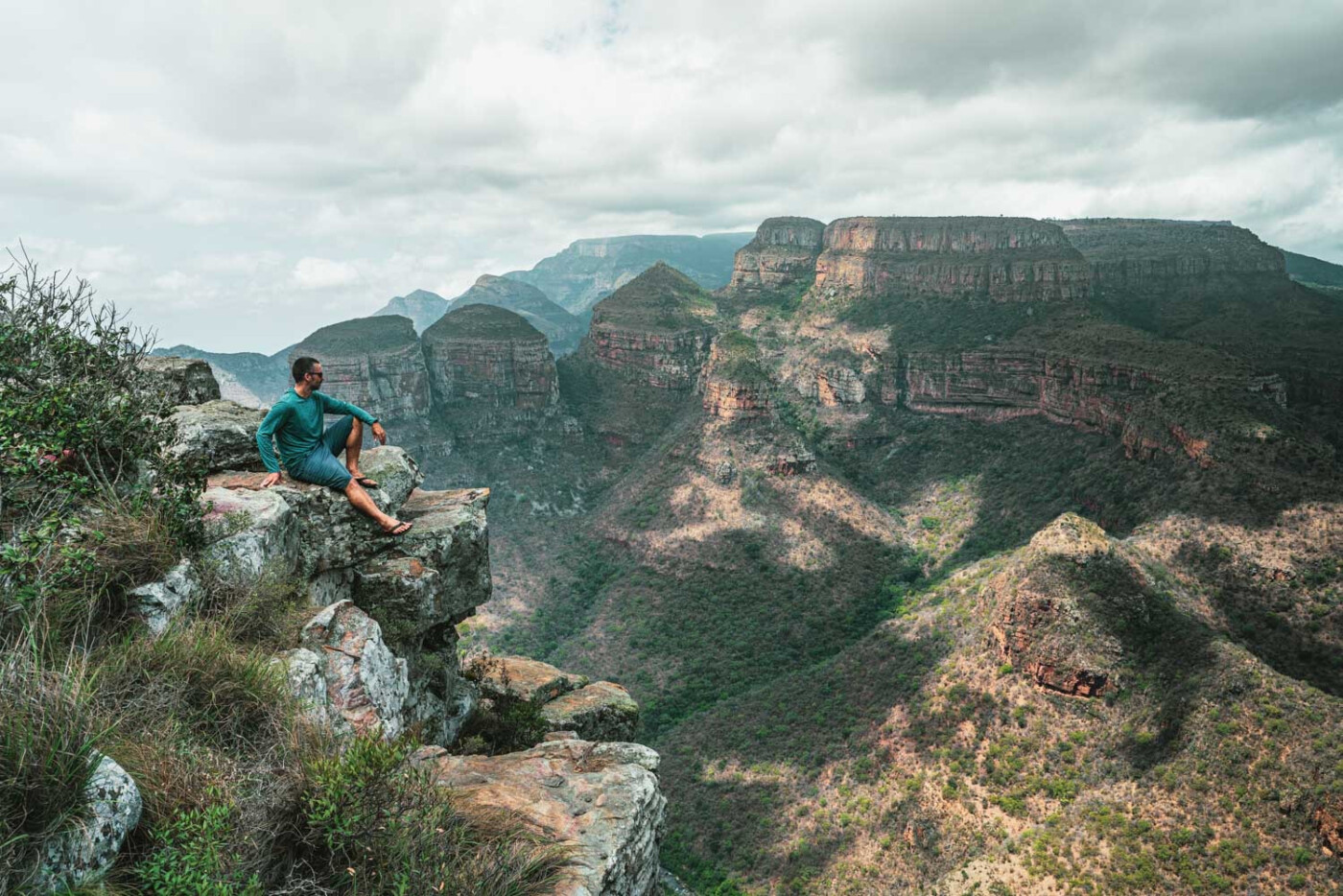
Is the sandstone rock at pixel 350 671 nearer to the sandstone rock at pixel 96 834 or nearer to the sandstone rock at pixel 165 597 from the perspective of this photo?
the sandstone rock at pixel 165 597

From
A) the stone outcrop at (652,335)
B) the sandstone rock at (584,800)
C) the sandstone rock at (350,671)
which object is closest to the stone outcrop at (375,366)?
the stone outcrop at (652,335)

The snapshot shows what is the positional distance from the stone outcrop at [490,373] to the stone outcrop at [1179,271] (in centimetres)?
10024

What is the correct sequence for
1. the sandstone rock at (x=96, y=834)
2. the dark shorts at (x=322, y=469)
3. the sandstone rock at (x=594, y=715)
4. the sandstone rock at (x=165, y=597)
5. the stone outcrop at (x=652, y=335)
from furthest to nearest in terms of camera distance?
the stone outcrop at (x=652, y=335) < the sandstone rock at (x=594, y=715) < the dark shorts at (x=322, y=469) < the sandstone rock at (x=165, y=597) < the sandstone rock at (x=96, y=834)

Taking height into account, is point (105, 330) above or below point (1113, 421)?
above

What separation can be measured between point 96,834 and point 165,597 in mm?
4422

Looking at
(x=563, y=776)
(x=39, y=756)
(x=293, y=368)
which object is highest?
(x=293, y=368)

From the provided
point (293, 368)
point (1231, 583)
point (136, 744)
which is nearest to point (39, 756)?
point (136, 744)

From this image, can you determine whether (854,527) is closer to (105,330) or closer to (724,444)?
(724,444)

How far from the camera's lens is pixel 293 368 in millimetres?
12750

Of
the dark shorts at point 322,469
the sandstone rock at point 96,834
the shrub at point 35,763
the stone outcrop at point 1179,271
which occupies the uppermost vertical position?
the stone outcrop at point 1179,271

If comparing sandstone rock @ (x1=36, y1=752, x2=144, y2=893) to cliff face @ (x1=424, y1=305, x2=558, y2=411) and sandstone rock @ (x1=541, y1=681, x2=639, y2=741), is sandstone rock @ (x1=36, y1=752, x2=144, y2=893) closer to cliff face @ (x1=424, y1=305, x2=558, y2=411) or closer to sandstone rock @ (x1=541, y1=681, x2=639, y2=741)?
sandstone rock @ (x1=541, y1=681, x2=639, y2=741)

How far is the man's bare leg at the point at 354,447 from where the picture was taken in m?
14.9

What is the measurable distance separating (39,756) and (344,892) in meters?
2.91

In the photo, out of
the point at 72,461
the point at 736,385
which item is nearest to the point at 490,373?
the point at 736,385
